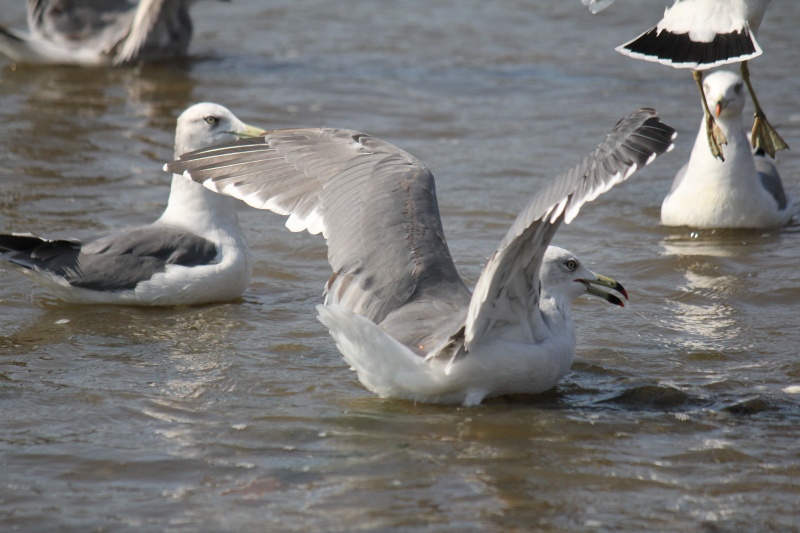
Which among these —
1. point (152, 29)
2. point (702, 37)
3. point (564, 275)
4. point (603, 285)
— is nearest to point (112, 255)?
point (564, 275)

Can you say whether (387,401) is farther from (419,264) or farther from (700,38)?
(700,38)

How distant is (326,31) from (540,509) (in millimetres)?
10533

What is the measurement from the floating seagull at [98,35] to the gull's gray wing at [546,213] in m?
8.22

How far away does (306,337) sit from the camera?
573 centimetres

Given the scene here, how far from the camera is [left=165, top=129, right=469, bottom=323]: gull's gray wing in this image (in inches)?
198

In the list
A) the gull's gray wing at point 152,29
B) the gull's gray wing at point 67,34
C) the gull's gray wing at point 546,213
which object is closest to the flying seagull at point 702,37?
the gull's gray wing at point 546,213

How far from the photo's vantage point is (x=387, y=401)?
4.89m

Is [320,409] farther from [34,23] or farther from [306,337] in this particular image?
[34,23]

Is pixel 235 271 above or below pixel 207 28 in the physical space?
below

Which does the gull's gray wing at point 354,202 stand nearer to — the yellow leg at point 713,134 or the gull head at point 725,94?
the yellow leg at point 713,134

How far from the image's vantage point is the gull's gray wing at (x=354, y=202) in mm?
5039

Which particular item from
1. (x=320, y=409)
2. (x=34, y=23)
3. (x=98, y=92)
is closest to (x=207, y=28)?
(x=34, y=23)

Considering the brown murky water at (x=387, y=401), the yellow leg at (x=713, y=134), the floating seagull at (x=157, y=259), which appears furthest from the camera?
the yellow leg at (x=713, y=134)

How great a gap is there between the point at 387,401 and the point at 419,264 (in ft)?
1.98
